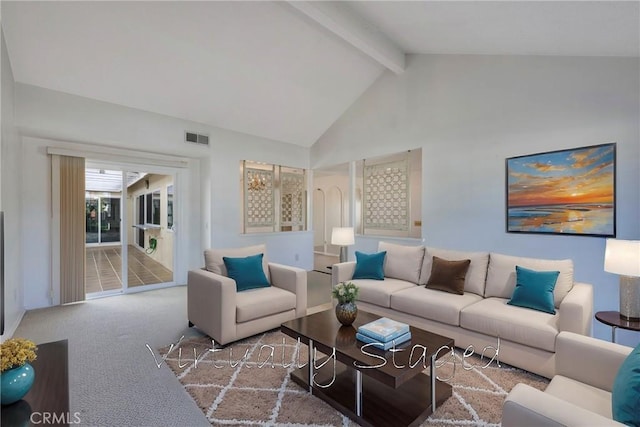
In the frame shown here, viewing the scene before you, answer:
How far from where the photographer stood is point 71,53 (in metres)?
3.39

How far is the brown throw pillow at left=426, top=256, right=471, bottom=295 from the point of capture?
3141mm

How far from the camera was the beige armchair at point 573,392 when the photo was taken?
1.12 meters

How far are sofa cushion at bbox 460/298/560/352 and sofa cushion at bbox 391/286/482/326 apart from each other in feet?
0.28

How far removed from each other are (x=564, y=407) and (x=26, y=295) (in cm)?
559

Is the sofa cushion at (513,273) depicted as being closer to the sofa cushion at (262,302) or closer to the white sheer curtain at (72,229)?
the sofa cushion at (262,302)

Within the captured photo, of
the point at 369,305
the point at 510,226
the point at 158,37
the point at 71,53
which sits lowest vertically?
the point at 369,305

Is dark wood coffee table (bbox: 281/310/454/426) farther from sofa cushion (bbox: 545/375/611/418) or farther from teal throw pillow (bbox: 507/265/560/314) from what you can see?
teal throw pillow (bbox: 507/265/560/314)

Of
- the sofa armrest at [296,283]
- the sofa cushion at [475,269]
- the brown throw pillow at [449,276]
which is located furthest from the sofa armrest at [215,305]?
the sofa cushion at [475,269]

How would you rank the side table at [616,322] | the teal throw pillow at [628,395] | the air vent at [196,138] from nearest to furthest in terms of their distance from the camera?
the teal throw pillow at [628,395], the side table at [616,322], the air vent at [196,138]

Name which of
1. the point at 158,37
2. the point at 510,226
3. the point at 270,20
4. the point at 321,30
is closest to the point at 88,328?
the point at 158,37

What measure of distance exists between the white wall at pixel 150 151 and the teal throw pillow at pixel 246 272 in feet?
7.15

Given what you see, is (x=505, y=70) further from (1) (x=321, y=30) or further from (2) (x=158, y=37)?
(2) (x=158, y=37)

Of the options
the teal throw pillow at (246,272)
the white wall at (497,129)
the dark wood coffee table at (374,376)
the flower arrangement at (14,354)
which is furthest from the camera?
the teal throw pillow at (246,272)

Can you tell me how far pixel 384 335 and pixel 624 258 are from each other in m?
1.92
